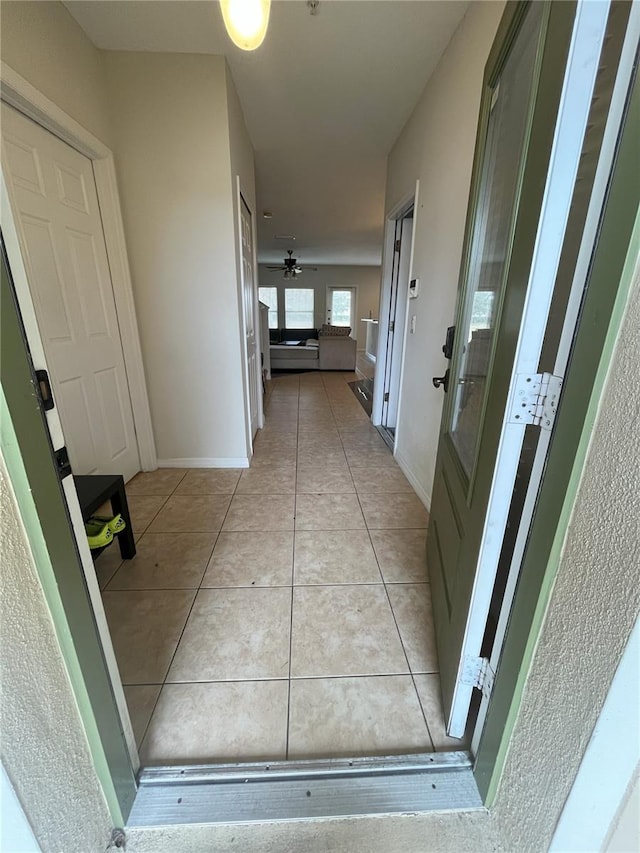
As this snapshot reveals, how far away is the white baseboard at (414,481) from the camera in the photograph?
7.35 feet

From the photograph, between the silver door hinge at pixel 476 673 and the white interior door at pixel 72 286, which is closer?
the silver door hinge at pixel 476 673

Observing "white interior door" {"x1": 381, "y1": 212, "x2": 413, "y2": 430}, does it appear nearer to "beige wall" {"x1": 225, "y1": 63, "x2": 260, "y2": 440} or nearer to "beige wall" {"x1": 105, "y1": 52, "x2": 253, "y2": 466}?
"beige wall" {"x1": 225, "y1": 63, "x2": 260, "y2": 440}

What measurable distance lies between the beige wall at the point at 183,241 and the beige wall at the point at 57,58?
13 cm

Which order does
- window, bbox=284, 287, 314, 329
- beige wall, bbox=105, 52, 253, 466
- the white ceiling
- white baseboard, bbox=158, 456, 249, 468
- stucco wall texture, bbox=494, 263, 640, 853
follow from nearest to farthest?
stucco wall texture, bbox=494, 263, 640, 853 → the white ceiling → beige wall, bbox=105, 52, 253, 466 → white baseboard, bbox=158, 456, 249, 468 → window, bbox=284, 287, 314, 329

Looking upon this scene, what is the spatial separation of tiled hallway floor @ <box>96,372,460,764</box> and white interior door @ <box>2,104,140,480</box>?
0.55 metres

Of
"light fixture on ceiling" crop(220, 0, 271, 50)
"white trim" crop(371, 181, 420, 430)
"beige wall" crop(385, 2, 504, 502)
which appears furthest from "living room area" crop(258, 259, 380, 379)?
"light fixture on ceiling" crop(220, 0, 271, 50)

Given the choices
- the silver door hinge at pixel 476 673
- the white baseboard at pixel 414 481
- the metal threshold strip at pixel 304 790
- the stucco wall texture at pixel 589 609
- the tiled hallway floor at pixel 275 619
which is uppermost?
the stucco wall texture at pixel 589 609

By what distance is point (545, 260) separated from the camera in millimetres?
670

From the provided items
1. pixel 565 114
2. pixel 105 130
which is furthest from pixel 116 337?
pixel 565 114

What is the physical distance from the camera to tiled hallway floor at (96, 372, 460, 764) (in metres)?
1.05

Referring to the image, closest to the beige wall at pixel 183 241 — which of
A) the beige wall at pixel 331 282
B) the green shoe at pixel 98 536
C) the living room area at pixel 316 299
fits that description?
the green shoe at pixel 98 536

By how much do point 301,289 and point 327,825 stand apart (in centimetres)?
1071

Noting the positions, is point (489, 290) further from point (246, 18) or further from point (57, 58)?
point (57, 58)

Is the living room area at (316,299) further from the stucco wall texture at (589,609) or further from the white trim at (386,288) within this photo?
the stucco wall texture at (589,609)
